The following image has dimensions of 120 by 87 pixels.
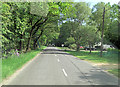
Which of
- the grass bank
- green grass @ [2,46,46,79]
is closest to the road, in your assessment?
green grass @ [2,46,46,79]

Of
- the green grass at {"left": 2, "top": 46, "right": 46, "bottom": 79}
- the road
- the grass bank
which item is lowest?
the grass bank

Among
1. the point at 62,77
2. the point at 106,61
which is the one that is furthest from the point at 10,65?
the point at 106,61

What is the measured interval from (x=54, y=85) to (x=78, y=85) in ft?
3.89

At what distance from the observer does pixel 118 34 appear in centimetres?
2050

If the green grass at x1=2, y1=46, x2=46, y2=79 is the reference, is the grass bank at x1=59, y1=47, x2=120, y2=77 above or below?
below

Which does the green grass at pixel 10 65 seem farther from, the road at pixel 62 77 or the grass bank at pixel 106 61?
the grass bank at pixel 106 61

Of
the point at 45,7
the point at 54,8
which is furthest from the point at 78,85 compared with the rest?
the point at 54,8

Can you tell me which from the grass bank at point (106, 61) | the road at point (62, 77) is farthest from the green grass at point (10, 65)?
the grass bank at point (106, 61)

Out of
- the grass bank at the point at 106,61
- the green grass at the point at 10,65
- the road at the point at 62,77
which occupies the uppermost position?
the green grass at the point at 10,65

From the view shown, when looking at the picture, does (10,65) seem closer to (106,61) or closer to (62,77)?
(62,77)

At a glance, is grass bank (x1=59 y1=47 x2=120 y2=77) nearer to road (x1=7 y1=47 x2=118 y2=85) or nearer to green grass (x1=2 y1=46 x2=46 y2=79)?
road (x1=7 y1=47 x2=118 y2=85)

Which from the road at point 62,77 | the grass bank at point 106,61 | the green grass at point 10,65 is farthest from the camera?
the grass bank at point 106,61

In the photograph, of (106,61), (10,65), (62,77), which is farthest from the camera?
(106,61)

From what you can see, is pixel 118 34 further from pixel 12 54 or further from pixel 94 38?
pixel 12 54
